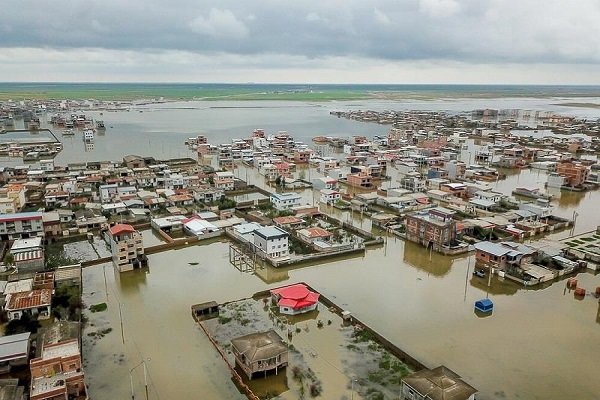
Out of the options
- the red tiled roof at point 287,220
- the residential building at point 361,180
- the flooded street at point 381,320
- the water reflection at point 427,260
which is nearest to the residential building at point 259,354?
the flooded street at point 381,320

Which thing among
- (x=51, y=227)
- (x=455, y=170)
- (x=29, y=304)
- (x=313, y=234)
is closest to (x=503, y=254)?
(x=313, y=234)

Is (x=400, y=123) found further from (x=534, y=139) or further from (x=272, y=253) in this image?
(x=272, y=253)

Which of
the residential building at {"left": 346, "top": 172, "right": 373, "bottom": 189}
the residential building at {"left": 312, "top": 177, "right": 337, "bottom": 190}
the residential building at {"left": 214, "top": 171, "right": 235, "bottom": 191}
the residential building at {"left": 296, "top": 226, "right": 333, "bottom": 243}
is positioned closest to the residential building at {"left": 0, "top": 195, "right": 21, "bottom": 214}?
the residential building at {"left": 214, "top": 171, "right": 235, "bottom": 191}

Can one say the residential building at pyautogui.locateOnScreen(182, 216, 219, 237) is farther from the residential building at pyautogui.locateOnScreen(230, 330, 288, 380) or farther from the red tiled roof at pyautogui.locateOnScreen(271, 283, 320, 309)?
the residential building at pyautogui.locateOnScreen(230, 330, 288, 380)

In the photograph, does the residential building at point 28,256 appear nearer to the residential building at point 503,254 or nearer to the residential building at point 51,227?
the residential building at point 51,227

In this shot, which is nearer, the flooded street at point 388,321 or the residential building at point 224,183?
the flooded street at point 388,321
